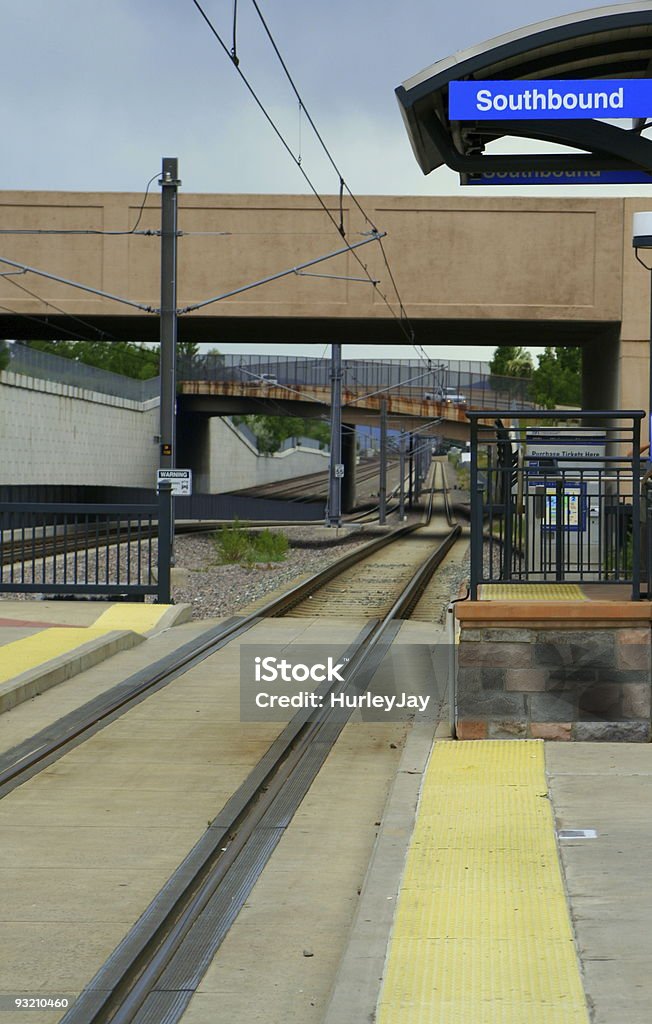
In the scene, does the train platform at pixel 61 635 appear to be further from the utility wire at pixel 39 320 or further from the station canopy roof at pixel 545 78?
the utility wire at pixel 39 320

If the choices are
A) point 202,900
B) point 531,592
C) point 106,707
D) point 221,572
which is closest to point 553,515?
point 531,592

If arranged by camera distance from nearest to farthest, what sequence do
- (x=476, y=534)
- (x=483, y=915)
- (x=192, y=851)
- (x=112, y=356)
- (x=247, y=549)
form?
(x=483, y=915)
(x=192, y=851)
(x=476, y=534)
(x=247, y=549)
(x=112, y=356)

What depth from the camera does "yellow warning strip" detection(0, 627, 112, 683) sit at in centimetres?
1270

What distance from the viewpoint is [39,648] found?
556 inches

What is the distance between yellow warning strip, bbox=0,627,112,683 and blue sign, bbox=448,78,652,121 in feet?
20.8

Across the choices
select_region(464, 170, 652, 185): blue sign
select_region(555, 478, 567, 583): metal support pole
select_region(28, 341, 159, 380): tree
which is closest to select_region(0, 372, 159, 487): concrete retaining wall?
select_region(464, 170, 652, 185): blue sign

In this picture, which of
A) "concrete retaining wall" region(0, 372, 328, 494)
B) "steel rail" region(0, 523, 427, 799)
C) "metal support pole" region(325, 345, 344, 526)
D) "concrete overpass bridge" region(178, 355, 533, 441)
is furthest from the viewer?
"concrete overpass bridge" region(178, 355, 533, 441)

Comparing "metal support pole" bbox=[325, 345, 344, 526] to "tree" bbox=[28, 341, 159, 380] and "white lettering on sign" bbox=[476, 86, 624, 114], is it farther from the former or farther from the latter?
"tree" bbox=[28, 341, 159, 380]

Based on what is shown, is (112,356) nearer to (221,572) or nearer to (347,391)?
(347,391)

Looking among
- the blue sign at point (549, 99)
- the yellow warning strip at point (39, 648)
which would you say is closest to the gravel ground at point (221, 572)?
the yellow warning strip at point (39, 648)

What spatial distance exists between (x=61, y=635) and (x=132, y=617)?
7.12 feet

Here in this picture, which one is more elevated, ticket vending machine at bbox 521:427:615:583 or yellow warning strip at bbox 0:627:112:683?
ticket vending machine at bbox 521:427:615:583

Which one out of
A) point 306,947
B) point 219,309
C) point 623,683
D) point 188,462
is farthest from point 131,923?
point 188,462

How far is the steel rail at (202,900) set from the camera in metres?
4.98
